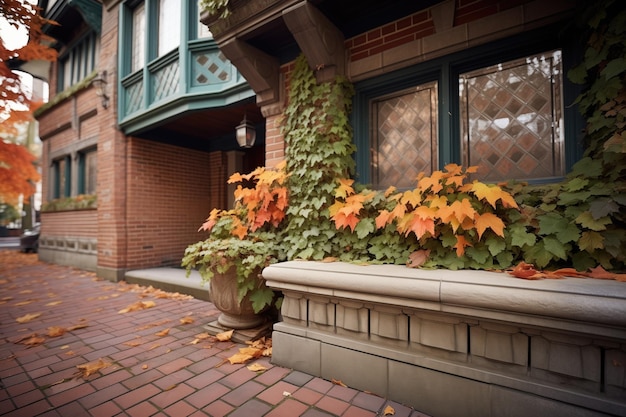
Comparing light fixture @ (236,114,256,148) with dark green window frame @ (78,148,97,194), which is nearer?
light fixture @ (236,114,256,148)

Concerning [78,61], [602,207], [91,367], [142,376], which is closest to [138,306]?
[91,367]

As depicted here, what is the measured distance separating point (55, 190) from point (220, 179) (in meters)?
5.78

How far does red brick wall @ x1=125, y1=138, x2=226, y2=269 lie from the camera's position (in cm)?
625

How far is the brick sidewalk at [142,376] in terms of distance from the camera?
1953 millimetres

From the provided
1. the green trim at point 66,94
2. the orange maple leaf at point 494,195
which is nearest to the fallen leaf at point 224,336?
the orange maple leaf at point 494,195

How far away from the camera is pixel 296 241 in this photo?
3.10 metres

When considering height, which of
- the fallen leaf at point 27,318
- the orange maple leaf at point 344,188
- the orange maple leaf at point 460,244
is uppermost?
the orange maple leaf at point 344,188

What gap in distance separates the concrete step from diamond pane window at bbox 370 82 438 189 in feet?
10.5

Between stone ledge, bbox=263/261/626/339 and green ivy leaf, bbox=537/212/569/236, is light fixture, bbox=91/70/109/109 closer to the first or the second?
stone ledge, bbox=263/261/626/339

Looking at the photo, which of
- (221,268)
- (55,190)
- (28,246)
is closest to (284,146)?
(221,268)

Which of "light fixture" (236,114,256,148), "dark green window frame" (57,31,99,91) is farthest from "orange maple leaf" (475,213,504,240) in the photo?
"dark green window frame" (57,31,99,91)

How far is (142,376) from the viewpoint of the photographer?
2359 mm

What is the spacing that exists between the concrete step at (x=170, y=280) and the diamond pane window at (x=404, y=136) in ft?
10.5

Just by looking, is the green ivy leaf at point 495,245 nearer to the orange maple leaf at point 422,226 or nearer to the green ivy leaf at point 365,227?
the orange maple leaf at point 422,226
